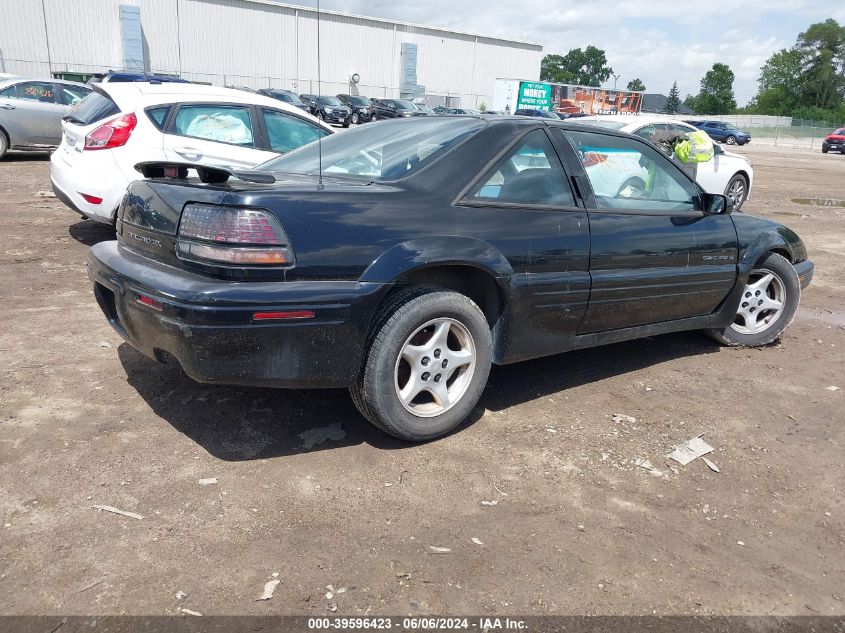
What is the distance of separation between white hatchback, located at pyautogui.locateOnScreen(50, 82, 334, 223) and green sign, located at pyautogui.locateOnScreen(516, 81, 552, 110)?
45.6 m

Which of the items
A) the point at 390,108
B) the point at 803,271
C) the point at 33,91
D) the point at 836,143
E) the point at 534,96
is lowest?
the point at 836,143

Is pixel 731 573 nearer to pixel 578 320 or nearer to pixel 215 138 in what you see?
pixel 578 320

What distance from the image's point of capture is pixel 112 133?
621cm

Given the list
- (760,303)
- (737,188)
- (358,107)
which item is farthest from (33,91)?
(358,107)

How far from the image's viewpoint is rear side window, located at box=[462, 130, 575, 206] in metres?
3.50

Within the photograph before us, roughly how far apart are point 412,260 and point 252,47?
54.3m

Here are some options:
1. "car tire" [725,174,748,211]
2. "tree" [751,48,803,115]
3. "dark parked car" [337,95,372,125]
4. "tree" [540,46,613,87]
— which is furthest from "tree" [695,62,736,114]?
"car tire" [725,174,748,211]

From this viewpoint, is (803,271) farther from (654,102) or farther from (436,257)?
(654,102)

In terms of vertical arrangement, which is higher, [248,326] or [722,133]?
[248,326]

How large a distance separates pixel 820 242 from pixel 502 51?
63959 mm

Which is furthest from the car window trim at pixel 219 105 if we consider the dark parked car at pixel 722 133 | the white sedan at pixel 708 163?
the dark parked car at pixel 722 133

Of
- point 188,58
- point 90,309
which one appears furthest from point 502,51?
point 90,309

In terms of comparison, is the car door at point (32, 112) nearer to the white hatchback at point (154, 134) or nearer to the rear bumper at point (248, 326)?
the white hatchback at point (154, 134)

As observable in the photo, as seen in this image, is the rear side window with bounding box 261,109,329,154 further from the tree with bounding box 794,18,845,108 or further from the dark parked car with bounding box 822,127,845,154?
the tree with bounding box 794,18,845,108
